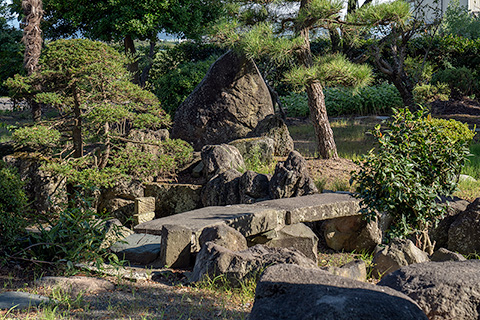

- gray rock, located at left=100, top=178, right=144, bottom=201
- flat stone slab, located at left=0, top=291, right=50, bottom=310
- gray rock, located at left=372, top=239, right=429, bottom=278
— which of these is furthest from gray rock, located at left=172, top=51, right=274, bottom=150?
flat stone slab, located at left=0, top=291, right=50, bottom=310

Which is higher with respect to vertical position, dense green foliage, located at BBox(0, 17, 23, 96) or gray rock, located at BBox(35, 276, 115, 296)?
dense green foliage, located at BBox(0, 17, 23, 96)

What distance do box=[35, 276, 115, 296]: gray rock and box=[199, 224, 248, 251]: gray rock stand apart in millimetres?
1110

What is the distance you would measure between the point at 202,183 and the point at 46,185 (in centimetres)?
272

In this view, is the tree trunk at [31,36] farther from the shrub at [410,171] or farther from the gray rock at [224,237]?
the shrub at [410,171]

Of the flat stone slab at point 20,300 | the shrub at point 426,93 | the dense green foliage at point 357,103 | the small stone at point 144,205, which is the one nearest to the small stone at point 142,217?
the small stone at point 144,205

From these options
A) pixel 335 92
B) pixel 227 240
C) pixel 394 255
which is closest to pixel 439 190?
pixel 394 255

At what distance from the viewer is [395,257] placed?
516 cm

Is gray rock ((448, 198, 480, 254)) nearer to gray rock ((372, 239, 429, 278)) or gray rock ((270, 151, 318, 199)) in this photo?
gray rock ((372, 239, 429, 278))

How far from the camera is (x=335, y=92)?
16141 mm

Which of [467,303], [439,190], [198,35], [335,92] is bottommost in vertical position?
[467,303]

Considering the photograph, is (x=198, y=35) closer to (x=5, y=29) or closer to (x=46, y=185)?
(x=5, y=29)

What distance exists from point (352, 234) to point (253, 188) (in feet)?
5.54

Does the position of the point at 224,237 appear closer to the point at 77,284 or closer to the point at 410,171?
the point at 77,284

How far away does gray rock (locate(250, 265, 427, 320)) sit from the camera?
253cm
